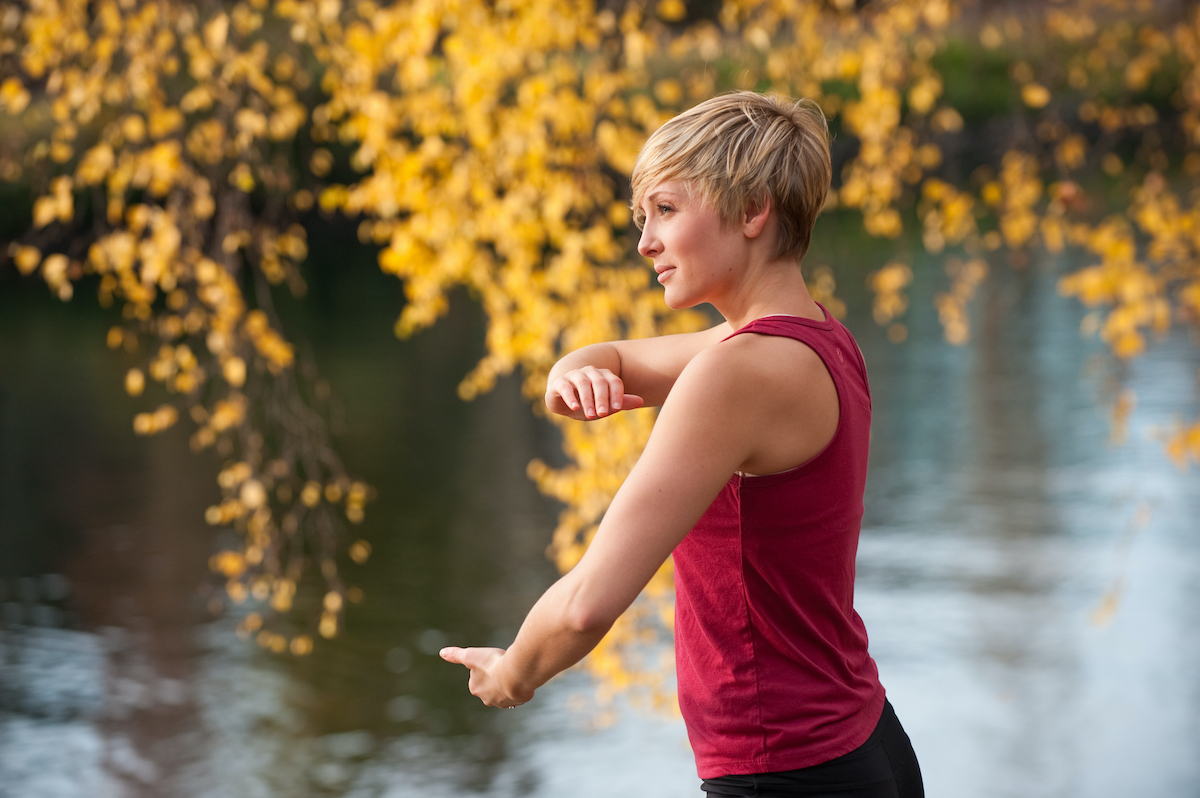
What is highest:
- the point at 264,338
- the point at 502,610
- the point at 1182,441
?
the point at 502,610

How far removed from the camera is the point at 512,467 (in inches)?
537

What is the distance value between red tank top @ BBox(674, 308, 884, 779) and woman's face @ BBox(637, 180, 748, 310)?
0.39 ft

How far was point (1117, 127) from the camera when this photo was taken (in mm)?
5617

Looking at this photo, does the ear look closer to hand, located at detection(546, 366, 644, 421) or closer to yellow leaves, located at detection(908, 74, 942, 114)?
hand, located at detection(546, 366, 644, 421)

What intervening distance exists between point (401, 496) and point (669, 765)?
5705 mm

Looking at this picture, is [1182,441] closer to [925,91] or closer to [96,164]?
[925,91]

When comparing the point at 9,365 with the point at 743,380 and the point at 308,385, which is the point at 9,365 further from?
the point at 743,380

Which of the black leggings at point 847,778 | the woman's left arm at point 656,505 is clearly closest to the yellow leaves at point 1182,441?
the black leggings at point 847,778

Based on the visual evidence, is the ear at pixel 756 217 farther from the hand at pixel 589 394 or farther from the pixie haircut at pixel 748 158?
the hand at pixel 589 394

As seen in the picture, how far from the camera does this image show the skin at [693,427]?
4.44 feet

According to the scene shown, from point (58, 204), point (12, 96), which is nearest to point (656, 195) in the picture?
point (58, 204)

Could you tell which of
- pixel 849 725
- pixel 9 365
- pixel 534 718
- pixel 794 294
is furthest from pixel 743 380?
pixel 9 365

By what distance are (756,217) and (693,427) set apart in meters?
0.31

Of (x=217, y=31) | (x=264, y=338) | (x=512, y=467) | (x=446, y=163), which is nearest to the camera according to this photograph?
(x=217, y=31)
